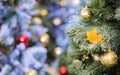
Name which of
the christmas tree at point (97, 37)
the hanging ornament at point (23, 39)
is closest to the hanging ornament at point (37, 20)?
the hanging ornament at point (23, 39)

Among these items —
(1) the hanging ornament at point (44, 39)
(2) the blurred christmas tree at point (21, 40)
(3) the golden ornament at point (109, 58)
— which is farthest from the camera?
(1) the hanging ornament at point (44, 39)

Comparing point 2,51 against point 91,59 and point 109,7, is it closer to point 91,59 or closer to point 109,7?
point 91,59

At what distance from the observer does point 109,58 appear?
1051 millimetres

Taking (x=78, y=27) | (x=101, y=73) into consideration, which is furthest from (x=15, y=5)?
(x=101, y=73)

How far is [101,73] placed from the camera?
→ 114 cm

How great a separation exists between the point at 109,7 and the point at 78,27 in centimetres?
13

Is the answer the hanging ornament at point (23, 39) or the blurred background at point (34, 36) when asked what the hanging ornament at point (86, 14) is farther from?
the hanging ornament at point (23, 39)

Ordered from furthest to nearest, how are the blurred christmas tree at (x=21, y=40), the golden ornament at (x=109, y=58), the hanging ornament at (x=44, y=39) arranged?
the hanging ornament at (x=44, y=39)
the blurred christmas tree at (x=21, y=40)
the golden ornament at (x=109, y=58)

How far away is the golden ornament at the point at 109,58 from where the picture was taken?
3.44 feet

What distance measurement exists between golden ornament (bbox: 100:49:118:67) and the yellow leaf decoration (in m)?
0.05

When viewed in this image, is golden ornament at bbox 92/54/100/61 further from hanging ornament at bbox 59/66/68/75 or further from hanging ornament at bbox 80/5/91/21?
hanging ornament at bbox 59/66/68/75

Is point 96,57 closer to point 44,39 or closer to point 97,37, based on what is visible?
point 97,37

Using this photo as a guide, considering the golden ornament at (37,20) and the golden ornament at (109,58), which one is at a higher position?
the golden ornament at (109,58)

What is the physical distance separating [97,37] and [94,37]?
12 mm
